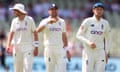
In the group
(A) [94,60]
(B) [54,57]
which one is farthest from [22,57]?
(A) [94,60]

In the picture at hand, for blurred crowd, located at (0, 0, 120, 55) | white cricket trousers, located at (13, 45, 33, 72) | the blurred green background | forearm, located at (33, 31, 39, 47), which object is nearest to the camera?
white cricket trousers, located at (13, 45, 33, 72)

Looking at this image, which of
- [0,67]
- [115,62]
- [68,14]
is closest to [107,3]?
[68,14]

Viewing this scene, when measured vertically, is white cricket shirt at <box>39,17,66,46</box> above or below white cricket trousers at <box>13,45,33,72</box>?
above

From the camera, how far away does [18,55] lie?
12.8m

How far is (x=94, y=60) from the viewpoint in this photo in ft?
40.6

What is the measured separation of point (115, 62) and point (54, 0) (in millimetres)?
4228

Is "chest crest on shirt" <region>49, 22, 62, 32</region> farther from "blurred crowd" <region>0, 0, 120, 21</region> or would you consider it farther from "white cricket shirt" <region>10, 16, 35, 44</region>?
"blurred crowd" <region>0, 0, 120, 21</region>

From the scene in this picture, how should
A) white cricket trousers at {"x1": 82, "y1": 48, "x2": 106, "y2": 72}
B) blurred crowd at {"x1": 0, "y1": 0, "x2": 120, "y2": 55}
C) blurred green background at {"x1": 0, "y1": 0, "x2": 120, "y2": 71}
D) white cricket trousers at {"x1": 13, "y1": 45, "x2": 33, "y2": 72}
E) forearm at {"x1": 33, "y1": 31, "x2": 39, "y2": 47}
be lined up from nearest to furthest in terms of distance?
1. white cricket trousers at {"x1": 82, "y1": 48, "x2": 106, "y2": 72}
2. white cricket trousers at {"x1": 13, "y1": 45, "x2": 33, "y2": 72}
3. forearm at {"x1": 33, "y1": 31, "x2": 39, "y2": 47}
4. blurred green background at {"x1": 0, "y1": 0, "x2": 120, "y2": 71}
5. blurred crowd at {"x1": 0, "y1": 0, "x2": 120, "y2": 55}

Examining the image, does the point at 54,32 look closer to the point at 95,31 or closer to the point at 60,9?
the point at 95,31

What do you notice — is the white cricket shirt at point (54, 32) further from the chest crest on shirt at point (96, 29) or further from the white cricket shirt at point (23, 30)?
the chest crest on shirt at point (96, 29)

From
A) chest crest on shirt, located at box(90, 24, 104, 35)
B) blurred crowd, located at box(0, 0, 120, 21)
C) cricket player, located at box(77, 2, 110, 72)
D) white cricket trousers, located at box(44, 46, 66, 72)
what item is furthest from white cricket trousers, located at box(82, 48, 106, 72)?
blurred crowd, located at box(0, 0, 120, 21)

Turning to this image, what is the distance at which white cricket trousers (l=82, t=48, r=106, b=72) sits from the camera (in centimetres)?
1231

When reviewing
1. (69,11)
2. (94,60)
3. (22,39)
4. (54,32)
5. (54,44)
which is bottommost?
(94,60)

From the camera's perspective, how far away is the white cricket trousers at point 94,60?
12.3m
